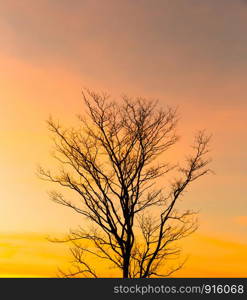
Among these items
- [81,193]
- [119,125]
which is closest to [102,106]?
[119,125]

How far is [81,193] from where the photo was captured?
18734mm
